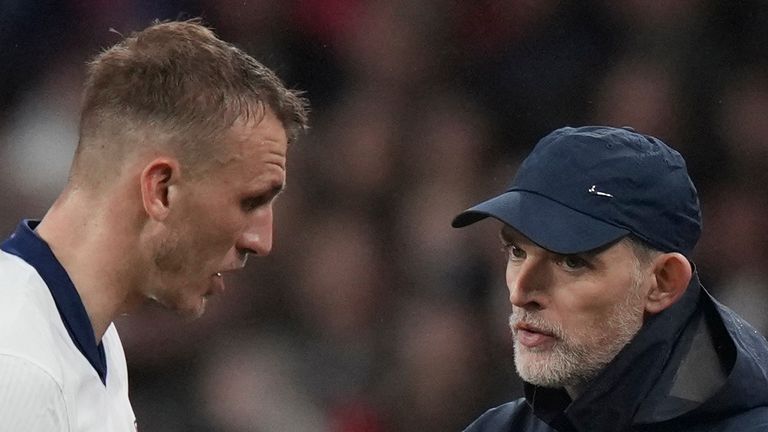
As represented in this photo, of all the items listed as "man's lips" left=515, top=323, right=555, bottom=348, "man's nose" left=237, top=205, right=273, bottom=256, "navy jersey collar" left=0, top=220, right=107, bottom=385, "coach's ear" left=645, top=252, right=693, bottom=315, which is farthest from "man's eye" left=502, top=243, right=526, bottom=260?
"navy jersey collar" left=0, top=220, right=107, bottom=385

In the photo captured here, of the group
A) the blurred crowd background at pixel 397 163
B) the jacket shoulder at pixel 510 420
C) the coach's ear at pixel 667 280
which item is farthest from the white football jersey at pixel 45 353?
the blurred crowd background at pixel 397 163

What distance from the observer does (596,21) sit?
15.7 feet

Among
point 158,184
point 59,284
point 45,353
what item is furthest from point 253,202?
point 45,353

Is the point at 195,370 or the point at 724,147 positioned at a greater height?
the point at 724,147

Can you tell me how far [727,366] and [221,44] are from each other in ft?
3.20

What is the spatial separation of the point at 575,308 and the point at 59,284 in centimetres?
87

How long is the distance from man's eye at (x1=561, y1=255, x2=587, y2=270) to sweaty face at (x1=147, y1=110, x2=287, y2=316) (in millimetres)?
509

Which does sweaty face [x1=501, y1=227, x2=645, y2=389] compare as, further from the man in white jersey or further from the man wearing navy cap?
the man in white jersey

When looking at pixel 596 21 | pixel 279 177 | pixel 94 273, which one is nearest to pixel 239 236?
pixel 279 177

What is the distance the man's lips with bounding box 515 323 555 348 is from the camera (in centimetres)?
231

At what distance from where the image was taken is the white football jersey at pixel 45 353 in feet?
5.85

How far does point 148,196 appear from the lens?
80.5 inches

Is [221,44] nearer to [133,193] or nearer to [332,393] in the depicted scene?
[133,193]

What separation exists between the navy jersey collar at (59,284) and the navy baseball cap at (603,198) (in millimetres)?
709
